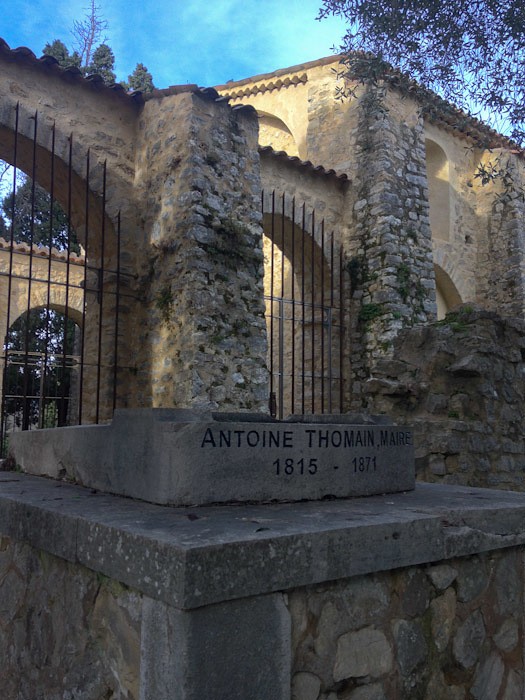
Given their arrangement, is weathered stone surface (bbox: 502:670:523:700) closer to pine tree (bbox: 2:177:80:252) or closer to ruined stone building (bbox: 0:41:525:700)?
ruined stone building (bbox: 0:41:525:700)

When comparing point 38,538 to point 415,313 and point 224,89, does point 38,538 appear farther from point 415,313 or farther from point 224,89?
point 224,89

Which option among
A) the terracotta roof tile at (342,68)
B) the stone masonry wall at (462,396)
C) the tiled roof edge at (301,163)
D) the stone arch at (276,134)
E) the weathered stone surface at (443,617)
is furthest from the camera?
the stone arch at (276,134)

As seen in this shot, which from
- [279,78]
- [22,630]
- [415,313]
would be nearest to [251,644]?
[22,630]

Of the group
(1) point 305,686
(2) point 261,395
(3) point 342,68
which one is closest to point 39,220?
(3) point 342,68

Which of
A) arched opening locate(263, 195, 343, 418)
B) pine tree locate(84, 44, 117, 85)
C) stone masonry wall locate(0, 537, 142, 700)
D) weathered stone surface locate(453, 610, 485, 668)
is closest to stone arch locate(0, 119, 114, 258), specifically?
arched opening locate(263, 195, 343, 418)

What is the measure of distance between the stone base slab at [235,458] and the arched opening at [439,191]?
1110 cm

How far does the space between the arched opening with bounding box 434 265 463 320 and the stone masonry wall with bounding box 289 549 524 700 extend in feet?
36.5

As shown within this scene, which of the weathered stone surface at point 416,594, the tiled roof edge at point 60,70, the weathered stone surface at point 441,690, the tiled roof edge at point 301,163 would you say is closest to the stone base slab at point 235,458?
the weathered stone surface at point 416,594

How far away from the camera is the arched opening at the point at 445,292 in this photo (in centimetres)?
1316

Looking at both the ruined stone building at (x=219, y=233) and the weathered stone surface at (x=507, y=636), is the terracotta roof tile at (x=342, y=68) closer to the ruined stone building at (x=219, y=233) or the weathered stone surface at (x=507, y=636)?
the ruined stone building at (x=219, y=233)

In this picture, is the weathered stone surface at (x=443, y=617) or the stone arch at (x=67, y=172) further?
the stone arch at (x=67, y=172)

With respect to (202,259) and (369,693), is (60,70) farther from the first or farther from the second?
(369,693)

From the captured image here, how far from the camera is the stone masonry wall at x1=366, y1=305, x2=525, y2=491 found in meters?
5.16

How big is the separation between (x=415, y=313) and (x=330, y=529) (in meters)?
8.55
